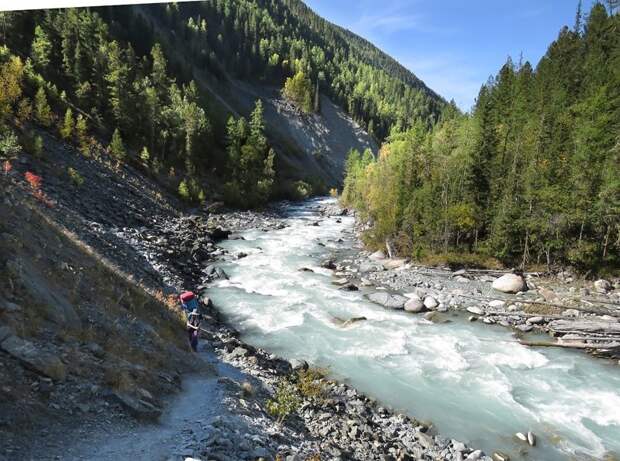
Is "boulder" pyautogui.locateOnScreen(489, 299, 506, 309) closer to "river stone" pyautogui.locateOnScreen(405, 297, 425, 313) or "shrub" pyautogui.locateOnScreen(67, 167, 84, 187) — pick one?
"river stone" pyautogui.locateOnScreen(405, 297, 425, 313)

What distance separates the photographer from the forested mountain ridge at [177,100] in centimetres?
5016

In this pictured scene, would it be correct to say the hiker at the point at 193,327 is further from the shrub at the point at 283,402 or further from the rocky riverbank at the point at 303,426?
the shrub at the point at 283,402

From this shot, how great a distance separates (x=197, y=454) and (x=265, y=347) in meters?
12.2

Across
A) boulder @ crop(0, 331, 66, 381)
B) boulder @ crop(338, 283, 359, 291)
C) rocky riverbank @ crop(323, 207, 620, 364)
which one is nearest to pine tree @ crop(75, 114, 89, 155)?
rocky riverbank @ crop(323, 207, 620, 364)

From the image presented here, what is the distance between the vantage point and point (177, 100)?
235ft

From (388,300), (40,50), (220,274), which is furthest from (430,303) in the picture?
(40,50)

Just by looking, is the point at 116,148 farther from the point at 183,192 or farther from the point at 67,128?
the point at 183,192

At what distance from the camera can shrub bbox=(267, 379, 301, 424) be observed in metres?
12.0

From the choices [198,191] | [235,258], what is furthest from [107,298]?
[198,191]

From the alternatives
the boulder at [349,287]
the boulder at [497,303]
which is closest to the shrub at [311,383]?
the boulder at [349,287]

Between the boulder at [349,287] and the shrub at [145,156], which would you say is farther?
the shrub at [145,156]

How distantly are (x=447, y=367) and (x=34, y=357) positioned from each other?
1708cm

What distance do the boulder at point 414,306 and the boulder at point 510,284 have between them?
854cm

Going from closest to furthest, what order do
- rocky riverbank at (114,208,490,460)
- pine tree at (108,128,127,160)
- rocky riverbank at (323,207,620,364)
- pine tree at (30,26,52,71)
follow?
rocky riverbank at (114,208,490,460) → rocky riverbank at (323,207,620,364) → pine tree at (108,128,127,160) → pine tree at (30,26,52,71)
